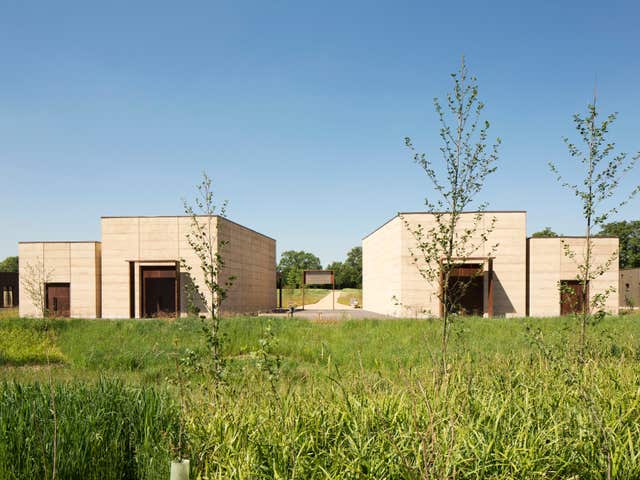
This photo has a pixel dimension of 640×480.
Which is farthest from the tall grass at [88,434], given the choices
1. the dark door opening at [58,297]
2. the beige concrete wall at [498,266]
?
the dark door opening at [58,297]

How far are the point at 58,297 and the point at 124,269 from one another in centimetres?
563

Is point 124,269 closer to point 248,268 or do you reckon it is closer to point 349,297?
point 248,268

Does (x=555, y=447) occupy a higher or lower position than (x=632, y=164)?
lower

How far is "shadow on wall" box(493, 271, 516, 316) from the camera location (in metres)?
27.8

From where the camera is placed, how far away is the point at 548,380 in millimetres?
5852

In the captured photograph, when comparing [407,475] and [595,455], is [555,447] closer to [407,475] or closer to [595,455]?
[595,455]

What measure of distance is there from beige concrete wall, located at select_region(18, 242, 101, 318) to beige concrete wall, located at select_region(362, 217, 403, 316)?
20.0 meters

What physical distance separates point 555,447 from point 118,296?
29653 mm

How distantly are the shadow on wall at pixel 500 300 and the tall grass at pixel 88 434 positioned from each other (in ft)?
86.1

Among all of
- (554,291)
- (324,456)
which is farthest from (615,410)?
(554,291)

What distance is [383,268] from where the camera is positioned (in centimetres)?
3456

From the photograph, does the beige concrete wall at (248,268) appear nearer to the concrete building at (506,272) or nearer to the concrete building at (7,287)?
the concrete building at (506,272)

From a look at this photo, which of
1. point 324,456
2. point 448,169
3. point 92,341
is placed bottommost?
point 92,341

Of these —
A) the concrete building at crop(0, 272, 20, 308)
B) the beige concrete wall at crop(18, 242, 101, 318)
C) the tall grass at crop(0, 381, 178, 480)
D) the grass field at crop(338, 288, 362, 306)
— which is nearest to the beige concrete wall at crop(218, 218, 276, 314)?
the beige concrete wall at crop(18, 242, 101, 318)
